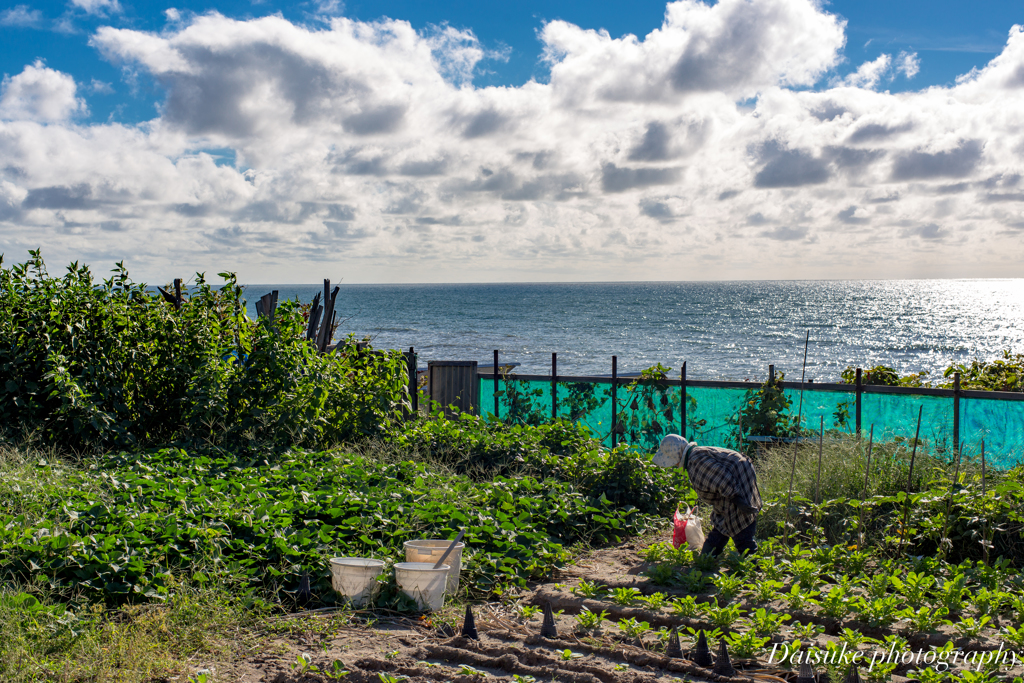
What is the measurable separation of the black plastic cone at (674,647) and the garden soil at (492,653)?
0.10 feet

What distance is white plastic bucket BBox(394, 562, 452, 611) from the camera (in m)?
4.03

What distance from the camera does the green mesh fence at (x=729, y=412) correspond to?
747cm

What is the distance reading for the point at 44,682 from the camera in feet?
9.63

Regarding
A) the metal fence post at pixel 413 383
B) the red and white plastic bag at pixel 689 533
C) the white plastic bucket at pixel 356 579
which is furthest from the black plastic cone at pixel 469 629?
the metal fence post at pixel 413 383

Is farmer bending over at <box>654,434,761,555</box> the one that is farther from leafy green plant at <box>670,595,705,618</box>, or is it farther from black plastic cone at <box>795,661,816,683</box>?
black plastic cone at <box>795,661,816,683</box>

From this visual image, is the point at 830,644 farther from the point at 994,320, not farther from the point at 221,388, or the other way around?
the point at 994,320

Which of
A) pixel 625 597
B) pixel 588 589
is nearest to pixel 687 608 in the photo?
pixel 625 597

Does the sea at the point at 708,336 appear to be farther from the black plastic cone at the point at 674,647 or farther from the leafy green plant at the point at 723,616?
the black plastic cone at the point at 674,647

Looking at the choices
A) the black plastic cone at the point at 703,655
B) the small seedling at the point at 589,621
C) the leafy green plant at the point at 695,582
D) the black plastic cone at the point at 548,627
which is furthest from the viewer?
the leafy green plant at the point at 695,582

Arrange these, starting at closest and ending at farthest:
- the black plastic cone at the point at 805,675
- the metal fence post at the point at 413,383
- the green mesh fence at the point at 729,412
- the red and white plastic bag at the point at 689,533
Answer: the black plastic cone at the point at 805,675 → the red and white plastic bag at the point at 689,533 → the green mesh fence at the point at 729,412 → the metal fence post at the point at 413,383

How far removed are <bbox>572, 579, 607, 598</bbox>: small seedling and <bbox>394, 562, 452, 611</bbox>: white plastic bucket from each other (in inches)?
34.9

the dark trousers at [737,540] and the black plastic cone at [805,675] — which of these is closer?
the black plastic cone at [805,675]

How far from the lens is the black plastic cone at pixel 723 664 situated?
126 inches

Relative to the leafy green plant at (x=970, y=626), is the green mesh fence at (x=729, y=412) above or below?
above
